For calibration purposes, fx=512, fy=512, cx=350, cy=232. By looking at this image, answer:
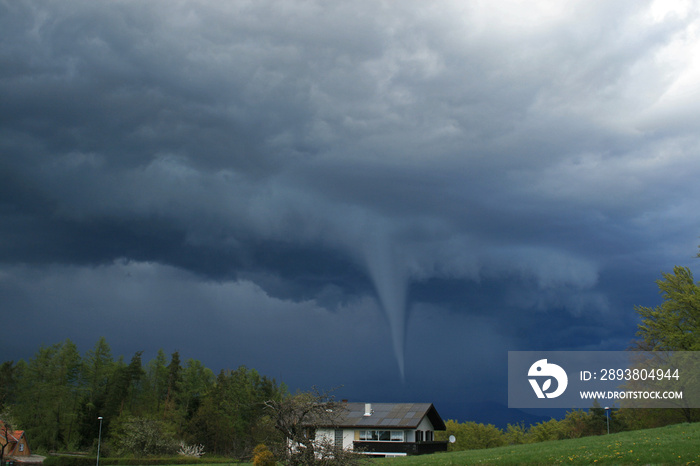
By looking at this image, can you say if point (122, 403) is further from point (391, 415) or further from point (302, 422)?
point (302, 422)

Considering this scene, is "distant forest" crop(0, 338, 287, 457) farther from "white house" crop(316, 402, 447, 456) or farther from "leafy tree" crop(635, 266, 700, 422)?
"leafy tree" crop(635, 266, 700, 422)

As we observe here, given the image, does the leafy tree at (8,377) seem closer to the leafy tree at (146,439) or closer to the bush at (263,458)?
the leafy tree at (146,439)

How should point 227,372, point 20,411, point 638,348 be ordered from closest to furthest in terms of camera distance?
point 638,348 → point 20,411 → point 227,372

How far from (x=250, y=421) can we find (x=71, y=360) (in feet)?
120

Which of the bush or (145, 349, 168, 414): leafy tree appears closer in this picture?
the bush

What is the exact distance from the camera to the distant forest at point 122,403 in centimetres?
8734

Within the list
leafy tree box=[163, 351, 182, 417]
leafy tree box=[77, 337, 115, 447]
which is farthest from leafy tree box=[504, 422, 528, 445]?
leafy tree box=[77, 337, 115, 447]

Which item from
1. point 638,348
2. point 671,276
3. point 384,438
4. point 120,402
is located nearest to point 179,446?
point 120,402

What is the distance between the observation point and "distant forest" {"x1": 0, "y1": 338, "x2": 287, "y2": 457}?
3439 inches

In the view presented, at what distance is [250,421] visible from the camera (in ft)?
335

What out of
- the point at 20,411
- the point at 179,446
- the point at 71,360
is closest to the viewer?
the point at 179,446

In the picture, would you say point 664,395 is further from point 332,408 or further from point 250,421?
point 250,421

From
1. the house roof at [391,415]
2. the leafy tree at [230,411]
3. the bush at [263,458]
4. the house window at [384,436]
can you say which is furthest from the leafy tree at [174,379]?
the bush at [263,458]

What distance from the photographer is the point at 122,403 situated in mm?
93750
